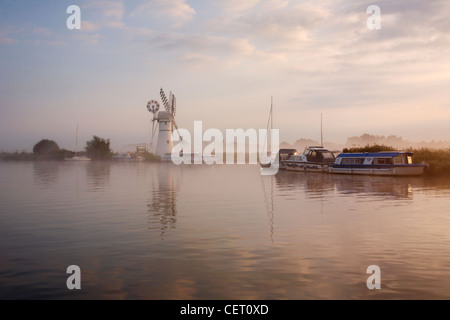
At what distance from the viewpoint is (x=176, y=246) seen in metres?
14.0

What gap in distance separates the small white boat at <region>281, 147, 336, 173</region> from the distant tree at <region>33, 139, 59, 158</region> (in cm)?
12603

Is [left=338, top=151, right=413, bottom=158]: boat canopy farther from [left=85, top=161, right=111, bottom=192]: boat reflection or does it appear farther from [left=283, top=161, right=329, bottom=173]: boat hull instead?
[left=85, top=161, right=111, bottom=192]: boat reflection

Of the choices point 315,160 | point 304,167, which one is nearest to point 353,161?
point 315,160

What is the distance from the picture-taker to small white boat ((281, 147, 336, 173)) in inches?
2589

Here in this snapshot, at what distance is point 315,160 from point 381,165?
16027mm

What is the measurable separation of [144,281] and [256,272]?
2.95m

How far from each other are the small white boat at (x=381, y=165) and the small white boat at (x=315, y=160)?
6.39 meters

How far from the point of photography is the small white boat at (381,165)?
5031 cm

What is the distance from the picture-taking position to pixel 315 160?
220 feet

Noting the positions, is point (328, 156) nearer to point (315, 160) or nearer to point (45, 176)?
point (315, 160)

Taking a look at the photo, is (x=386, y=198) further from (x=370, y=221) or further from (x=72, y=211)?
(x=72, y=211)

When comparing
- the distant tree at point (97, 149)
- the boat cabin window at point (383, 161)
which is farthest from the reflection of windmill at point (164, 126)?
the boat cabin window at point (383, 161)
